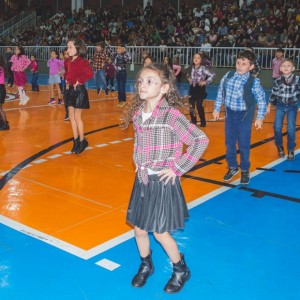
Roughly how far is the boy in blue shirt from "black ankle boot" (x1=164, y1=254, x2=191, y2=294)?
2496 millimetres

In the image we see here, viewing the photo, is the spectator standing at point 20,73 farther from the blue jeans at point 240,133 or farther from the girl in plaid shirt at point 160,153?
the girl in plaid shirt at point 160,153

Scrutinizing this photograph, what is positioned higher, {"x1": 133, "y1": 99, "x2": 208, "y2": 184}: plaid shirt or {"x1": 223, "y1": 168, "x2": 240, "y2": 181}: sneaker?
{"x1": 133, "y1": 99, "x2": 208, "y2": 184}: plaid shirt

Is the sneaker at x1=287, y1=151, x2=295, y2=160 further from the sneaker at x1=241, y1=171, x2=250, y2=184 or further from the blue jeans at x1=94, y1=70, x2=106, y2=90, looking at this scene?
the blue jeans at x1=94, y1=70, x2=106, y2=90

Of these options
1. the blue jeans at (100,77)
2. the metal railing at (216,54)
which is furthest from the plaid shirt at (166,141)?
the metal railing at (216,54)

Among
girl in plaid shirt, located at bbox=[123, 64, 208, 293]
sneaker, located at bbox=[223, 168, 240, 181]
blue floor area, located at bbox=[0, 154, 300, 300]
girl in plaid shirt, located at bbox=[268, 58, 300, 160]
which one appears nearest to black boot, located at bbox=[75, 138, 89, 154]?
sneaker, located at bbox=[223, 168, 240, 181]

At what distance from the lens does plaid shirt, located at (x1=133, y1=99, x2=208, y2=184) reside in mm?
2775

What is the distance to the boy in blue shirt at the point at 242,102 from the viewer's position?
5.15 m

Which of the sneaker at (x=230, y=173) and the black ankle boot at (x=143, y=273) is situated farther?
the sneaker at (x=230, y=173)

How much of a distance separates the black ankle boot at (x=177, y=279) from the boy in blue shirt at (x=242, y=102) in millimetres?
2496

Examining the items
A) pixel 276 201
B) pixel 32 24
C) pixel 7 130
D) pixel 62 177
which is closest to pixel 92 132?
pixel 7 130

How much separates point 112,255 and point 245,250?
1.13m

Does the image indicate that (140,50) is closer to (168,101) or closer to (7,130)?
(7,130)

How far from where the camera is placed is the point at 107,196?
500 cm

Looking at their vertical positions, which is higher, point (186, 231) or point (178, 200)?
point (178, 200)
